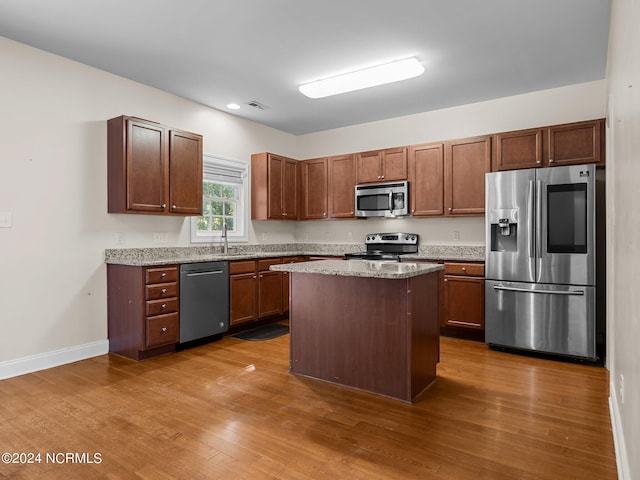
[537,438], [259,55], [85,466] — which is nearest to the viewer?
[85,466]

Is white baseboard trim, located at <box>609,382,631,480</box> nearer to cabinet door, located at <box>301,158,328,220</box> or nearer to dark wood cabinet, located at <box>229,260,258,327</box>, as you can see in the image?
dark wood cabinet, located at <box>229,260,258,327</box>

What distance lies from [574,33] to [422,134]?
7.24 ft

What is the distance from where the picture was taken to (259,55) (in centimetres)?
355

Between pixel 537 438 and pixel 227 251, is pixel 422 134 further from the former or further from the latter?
pixel 537 438

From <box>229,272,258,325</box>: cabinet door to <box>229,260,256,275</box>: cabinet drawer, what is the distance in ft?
0.15

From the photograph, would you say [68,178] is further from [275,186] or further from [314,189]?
[314,189]

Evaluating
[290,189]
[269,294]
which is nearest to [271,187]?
[290,189]

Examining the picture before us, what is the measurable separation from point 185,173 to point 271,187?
1428mm

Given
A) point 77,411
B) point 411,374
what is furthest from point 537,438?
point 77,411

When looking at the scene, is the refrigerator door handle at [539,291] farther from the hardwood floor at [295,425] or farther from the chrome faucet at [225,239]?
the chrome faucet at [225,239]

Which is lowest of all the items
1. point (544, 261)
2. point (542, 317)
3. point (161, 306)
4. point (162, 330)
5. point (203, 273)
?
point (162, 330)

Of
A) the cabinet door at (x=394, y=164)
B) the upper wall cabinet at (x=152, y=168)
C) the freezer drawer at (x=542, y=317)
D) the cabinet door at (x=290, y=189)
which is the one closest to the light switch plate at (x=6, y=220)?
the upper wall cabinet at (x=152, y=168)

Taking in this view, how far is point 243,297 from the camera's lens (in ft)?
15.3

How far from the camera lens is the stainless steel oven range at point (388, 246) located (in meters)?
5.24
